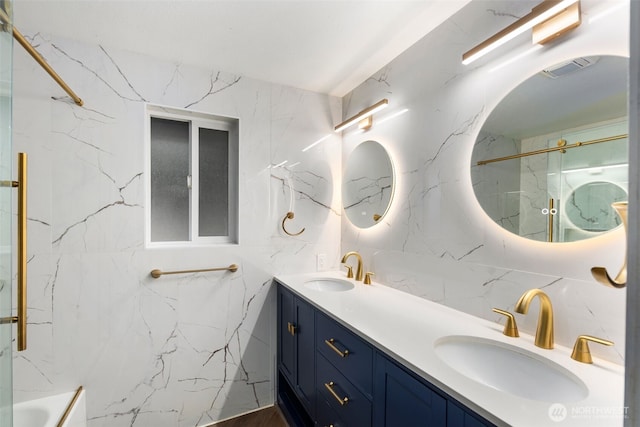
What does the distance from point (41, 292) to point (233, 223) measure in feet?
3.61

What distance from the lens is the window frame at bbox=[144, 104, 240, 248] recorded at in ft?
6.18

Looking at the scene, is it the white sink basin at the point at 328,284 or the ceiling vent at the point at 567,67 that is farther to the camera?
the white sink basin at the point at 328,284

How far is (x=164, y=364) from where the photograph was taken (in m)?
1.85

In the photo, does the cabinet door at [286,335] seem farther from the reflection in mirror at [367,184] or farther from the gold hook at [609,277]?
the gold hook at [609,277]

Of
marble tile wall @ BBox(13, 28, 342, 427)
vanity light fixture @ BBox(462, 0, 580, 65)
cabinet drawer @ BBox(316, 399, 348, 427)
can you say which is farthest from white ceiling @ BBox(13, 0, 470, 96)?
cabinet drawer @ BBox(316, 399, 348, 427)

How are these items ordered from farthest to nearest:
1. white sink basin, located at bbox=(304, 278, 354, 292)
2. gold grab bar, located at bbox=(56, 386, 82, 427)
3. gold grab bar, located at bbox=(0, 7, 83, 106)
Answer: white sink basin, located at bbox=(304, 278, 354, 292) < gold grab bar, located at bbox=(56, 386, 82, 427) < gold grab bar, located at bbox=(0, 7, 83, 106)

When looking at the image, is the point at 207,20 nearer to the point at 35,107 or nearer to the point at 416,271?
the point at 35,107

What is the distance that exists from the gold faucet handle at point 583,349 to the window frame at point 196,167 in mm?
1836

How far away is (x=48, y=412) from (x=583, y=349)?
7.87ft

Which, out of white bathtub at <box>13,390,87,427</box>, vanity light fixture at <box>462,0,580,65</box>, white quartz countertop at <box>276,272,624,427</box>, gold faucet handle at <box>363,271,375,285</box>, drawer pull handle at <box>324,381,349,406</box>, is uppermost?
vanity light fixture at <box>462,0,580,65</box>

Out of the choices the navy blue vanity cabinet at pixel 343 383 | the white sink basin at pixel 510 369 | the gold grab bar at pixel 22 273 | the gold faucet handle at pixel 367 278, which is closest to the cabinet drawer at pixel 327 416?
the navy blue vanity cabinet at pixel 343 383

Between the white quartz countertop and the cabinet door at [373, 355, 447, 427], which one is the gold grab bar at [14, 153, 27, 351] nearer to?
the white quartz countertop

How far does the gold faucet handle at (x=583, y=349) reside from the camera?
0.92 m

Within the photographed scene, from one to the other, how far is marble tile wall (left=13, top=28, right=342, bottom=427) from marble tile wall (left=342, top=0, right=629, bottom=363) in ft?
2.48
